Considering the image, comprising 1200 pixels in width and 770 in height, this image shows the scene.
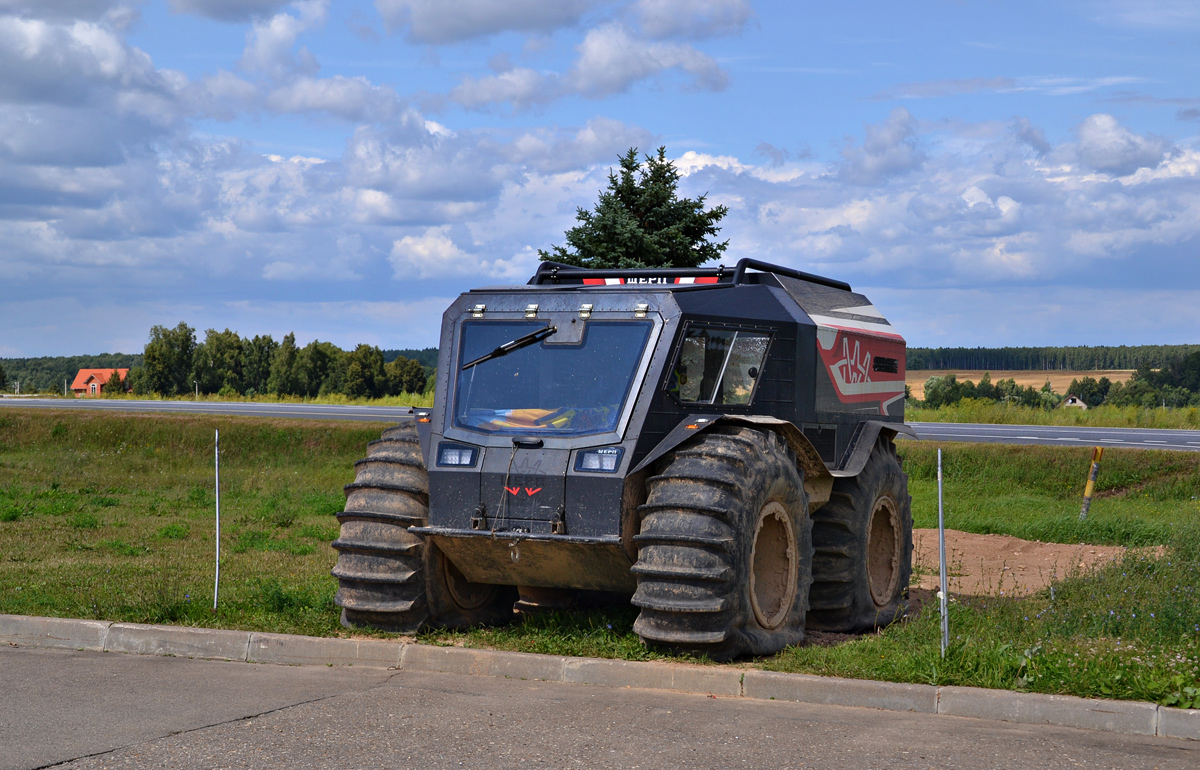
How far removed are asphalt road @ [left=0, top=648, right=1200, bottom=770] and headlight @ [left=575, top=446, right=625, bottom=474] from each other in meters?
1.45

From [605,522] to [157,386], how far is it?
235 feet

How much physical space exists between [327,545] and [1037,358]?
10714 cm

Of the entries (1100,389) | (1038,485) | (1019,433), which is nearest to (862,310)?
(1038,485)

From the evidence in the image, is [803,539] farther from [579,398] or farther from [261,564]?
[261,564]

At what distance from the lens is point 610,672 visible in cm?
754

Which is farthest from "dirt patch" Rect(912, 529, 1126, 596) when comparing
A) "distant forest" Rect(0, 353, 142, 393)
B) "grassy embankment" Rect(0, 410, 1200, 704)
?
"distant forest" Rect(0, 353, 142, 393)

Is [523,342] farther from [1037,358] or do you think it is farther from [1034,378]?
[1037,358]

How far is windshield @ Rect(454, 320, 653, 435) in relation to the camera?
26.4 feet

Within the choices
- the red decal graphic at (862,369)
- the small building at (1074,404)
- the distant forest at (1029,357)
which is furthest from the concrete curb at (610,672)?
the distant forest at (1029,357)

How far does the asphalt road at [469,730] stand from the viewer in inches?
223

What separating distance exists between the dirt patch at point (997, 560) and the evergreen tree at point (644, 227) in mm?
9914

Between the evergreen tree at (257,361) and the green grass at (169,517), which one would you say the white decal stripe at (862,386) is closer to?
the green grass at (169,517)

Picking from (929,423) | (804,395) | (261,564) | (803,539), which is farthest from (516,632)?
(929,423)

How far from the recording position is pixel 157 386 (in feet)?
240
